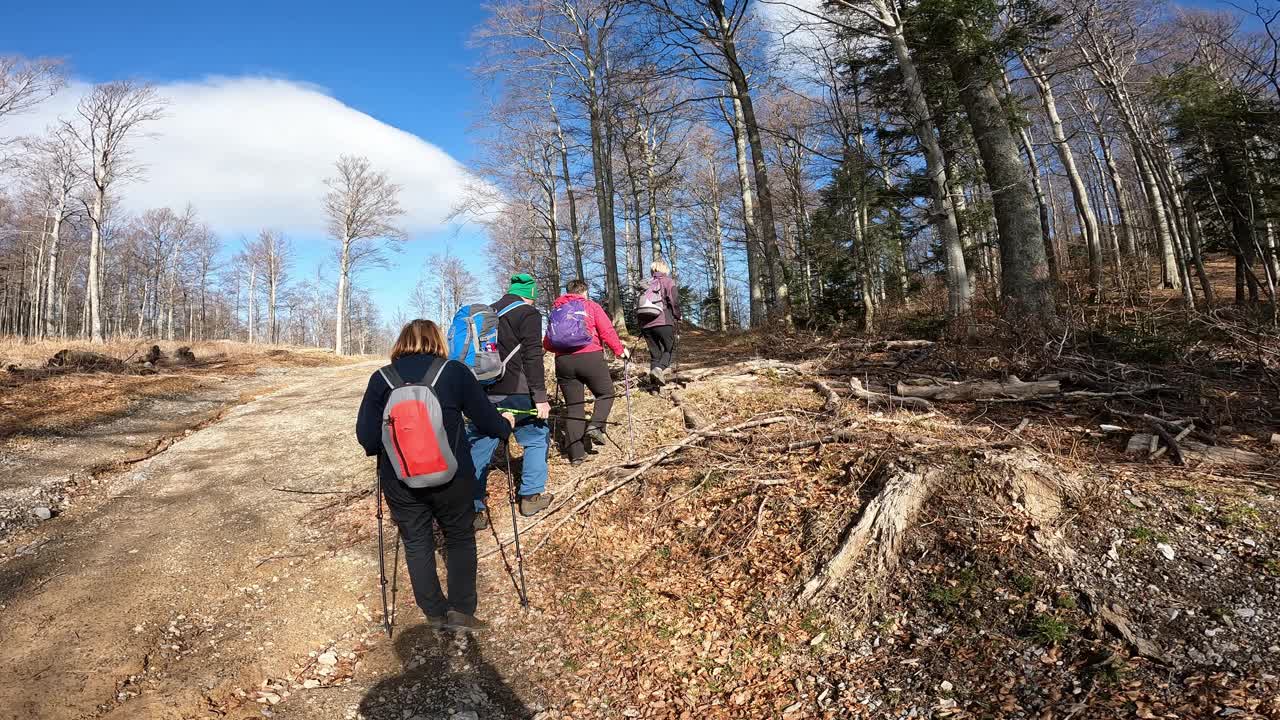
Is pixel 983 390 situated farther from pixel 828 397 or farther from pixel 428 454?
pixel 428 454

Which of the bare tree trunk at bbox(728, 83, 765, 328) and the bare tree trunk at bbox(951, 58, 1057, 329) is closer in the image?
the bare tree trunk at bbox(951, 58, 1057, 329)

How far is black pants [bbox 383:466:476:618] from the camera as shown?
3361 millimetres

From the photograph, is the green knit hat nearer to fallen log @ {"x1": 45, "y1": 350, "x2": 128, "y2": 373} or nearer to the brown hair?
the brown hair

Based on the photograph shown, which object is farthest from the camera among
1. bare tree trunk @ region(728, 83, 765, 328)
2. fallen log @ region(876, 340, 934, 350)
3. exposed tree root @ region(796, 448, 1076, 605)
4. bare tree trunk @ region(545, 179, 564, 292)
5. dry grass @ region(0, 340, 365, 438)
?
bare tree trunk @ region(545, 179, 564, 292)

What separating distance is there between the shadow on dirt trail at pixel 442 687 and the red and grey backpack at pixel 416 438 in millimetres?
992

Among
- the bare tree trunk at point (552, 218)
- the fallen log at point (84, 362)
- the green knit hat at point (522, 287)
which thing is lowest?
the green knit hat at point (522, 287)

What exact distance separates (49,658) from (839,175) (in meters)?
17.7

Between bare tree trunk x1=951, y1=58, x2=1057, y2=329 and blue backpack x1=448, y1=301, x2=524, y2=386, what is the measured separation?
23.2 ft

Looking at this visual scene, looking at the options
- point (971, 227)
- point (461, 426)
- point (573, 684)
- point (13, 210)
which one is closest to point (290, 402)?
point (461, 426)

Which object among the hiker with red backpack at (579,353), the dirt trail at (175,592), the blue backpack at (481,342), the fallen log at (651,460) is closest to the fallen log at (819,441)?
the fallen log at (651,460)

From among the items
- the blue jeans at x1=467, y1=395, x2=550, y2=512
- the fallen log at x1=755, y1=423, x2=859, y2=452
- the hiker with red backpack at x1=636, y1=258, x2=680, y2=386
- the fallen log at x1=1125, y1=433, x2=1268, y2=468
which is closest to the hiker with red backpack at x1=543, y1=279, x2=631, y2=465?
the blue jeans at x1=467, y1=395, x2=550, y2=512

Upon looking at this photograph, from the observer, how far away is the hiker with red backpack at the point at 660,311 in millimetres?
7793

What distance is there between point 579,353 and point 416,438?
2.49 metres

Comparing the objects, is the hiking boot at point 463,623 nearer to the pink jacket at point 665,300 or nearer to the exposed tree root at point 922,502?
the exposed tree root at point 922,502
